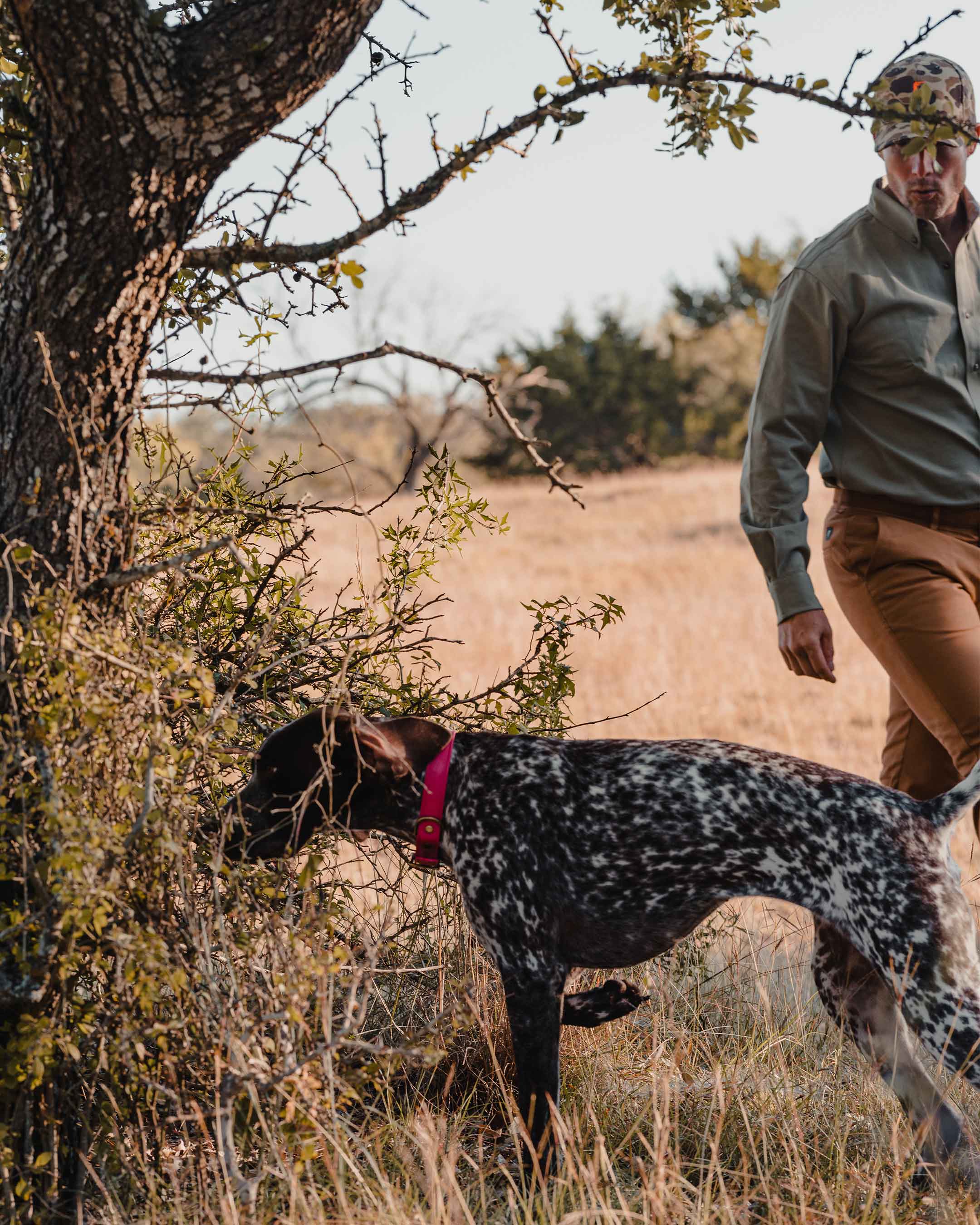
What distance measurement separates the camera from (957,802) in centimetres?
312

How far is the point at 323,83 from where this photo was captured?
307cm

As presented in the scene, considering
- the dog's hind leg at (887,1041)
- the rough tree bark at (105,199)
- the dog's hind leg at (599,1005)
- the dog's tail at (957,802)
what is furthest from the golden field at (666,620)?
the dog's tail at (957,802)

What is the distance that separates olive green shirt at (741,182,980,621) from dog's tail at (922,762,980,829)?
1.17 metres

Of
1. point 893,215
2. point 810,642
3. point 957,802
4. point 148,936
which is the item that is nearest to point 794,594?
point 810,642

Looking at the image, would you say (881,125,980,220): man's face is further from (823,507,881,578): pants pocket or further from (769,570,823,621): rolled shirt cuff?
(769,570,823,621): rolled shirt cuff

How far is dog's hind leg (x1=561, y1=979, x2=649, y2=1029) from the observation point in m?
3.60

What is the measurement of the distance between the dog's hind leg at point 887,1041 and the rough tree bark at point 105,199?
87.8 inches

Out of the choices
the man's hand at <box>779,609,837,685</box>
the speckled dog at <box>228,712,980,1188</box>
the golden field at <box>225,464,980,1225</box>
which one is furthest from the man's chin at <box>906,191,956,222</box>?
the golden field at <box>225,464,980,1225</box>

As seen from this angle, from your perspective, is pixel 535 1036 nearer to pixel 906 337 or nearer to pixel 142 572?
pixel 142 572

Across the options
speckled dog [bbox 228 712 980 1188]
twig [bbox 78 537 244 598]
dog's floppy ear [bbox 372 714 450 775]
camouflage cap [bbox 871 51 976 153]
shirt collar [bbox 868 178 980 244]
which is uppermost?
camouflage cap [bbox 871 51 976 153]

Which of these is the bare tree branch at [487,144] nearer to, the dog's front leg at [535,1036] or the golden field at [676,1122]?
the golden field at [676,1122]

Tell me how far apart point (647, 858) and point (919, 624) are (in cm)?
142

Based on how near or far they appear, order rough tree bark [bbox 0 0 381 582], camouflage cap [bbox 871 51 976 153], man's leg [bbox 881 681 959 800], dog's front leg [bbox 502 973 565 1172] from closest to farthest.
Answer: rough tree bark [bbox 0 0 381 582], dog's front leg [bbox 502 973 565 1172], camouflage cap [bbox 871 51 976 153], man's leg [bbox 881 681 959 800]

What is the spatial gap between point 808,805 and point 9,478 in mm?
2185
